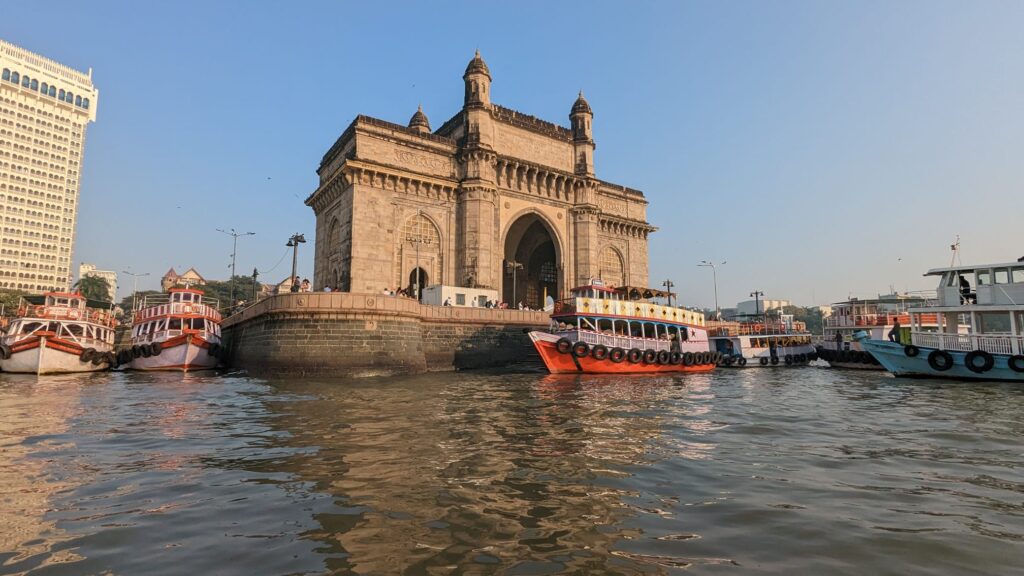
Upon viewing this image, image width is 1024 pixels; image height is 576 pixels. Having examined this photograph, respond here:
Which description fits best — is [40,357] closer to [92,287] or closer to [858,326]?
[858,326]

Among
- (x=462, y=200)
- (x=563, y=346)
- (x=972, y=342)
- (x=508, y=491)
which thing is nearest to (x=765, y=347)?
(x=972, y=342)

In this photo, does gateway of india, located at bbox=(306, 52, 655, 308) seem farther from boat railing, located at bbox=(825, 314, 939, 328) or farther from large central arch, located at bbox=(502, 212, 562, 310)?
boat railing, located at bbox=(825, 314, 939, 328)

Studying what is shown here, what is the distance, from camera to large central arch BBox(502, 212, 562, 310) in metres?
45.7

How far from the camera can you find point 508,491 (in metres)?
5.56

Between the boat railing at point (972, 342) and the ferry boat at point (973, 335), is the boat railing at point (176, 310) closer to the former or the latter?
the ferry boat at point (973, 335)

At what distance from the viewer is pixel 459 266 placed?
121ft

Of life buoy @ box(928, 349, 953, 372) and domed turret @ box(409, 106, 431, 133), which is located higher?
domed turret @ box(409, 106, 431, 133)

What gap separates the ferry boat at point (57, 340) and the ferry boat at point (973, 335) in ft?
119

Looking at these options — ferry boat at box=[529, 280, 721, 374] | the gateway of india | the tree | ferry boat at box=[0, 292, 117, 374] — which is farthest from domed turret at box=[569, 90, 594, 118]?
the tree

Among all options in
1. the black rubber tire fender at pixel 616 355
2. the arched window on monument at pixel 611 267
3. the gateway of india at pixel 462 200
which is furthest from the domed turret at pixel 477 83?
the black rubber tire fender at pixel 616 355

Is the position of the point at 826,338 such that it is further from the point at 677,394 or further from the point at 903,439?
the point at 903,439

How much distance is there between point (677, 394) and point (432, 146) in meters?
27.1

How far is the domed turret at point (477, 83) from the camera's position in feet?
123

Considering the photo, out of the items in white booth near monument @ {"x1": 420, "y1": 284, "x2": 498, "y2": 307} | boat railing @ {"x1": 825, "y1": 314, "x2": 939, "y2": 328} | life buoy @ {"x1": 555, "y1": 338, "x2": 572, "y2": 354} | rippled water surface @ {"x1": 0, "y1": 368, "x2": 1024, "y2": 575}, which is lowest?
rippled water surface @ {"x1": 0, "y1": 368, "x2": 1024, "y2": 575}
